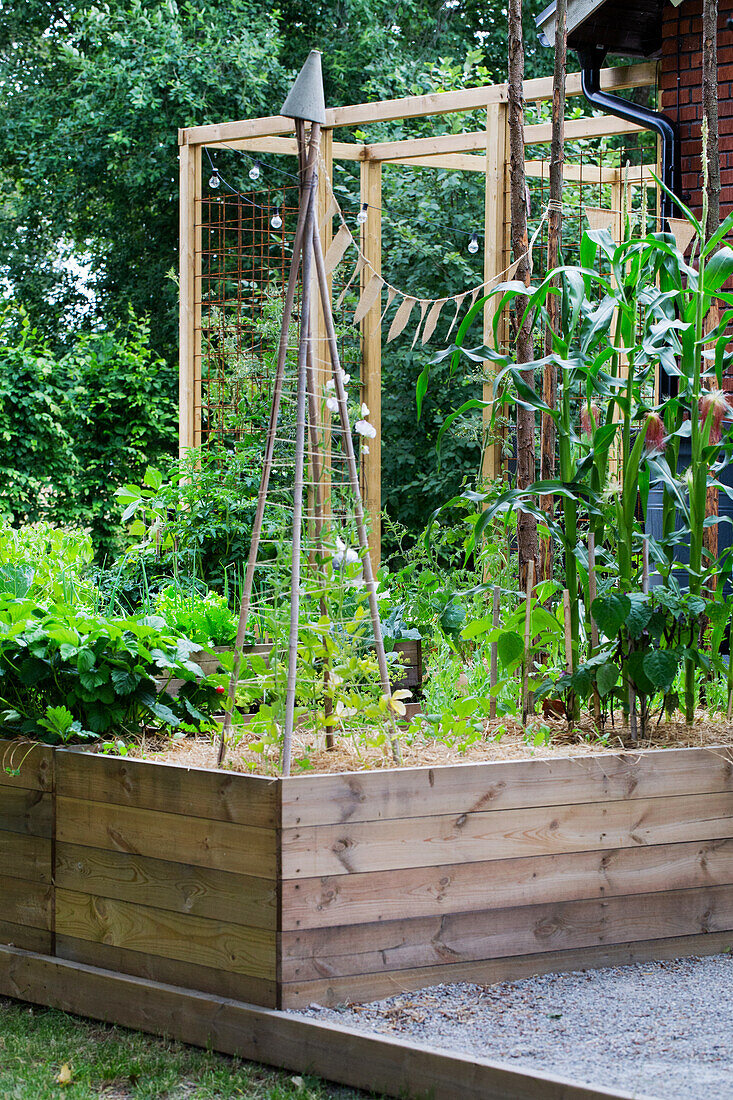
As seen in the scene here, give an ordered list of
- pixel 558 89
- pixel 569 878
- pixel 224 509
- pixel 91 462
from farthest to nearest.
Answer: pixel 91 462, pixel 224 509, pixel 558 89, pixel 569 878

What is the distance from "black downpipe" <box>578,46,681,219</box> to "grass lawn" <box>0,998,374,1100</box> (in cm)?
431

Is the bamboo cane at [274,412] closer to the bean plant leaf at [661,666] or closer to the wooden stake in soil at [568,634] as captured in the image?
the wooden stake in soil at [568,634]

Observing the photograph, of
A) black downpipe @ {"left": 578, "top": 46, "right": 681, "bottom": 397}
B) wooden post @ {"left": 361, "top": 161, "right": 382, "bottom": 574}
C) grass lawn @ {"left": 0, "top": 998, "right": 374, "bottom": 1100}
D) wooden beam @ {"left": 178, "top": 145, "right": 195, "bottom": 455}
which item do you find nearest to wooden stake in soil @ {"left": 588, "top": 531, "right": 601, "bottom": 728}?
grass lawn @ {"left": 0, "top": 998, "right": 374, "bottom": 1100}

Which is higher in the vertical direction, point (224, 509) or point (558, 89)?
point (558, 89)

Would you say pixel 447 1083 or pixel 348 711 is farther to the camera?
pixel 348 711

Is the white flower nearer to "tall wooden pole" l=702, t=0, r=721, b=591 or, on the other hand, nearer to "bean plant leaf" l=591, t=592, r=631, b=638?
"bean plant leaf" l=591, t=592, r=631, b=638

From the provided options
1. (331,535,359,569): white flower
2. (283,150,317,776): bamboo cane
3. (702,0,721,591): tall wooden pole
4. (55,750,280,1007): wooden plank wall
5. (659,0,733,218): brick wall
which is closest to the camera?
(55,750,280,1007): wooden plank wall

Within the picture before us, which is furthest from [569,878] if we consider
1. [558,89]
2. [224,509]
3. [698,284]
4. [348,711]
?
[224,509]

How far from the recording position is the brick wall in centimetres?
529

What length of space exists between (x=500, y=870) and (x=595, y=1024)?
0.37m

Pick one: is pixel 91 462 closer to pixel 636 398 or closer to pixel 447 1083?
pixel 636 398

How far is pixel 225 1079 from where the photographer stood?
7.10ft

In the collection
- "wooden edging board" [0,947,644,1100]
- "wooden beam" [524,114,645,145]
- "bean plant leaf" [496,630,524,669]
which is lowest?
"wooden edging board" [0,947,644,1100]

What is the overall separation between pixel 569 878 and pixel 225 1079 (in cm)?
87
